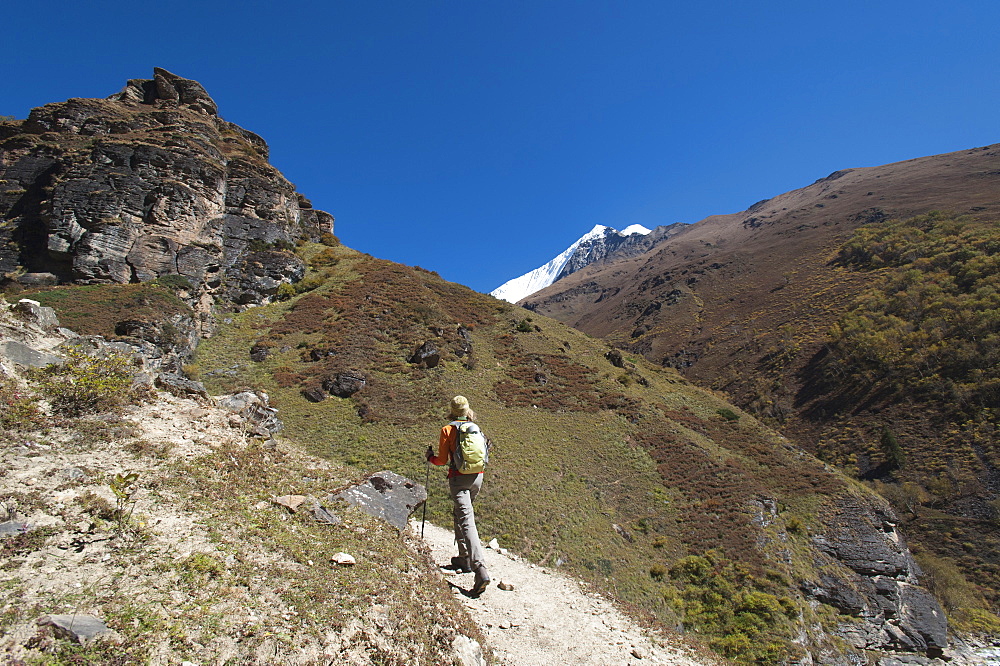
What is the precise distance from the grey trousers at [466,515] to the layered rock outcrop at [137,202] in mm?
30168

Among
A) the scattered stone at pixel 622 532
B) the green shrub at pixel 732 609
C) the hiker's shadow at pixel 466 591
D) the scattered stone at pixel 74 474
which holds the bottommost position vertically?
→ the green shrub at pixel 732 609

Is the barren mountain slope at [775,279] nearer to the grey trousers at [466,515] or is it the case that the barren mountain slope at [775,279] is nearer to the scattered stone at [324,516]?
the grey trousers at [466,515]

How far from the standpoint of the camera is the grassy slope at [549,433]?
15750mm

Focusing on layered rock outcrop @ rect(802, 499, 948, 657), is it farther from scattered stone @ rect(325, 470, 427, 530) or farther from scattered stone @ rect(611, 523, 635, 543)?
scattered stone @ rect(325, 470, 427, 530)

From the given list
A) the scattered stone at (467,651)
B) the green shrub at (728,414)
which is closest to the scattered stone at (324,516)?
the scattered stone at (467,651)

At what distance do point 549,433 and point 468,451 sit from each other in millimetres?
17488

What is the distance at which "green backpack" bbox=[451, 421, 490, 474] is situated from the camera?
654 centimetres

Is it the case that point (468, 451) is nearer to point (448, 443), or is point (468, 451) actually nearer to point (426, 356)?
point (448, 443)

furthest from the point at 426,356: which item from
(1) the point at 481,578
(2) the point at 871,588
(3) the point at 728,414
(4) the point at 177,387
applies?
(2) the point at 871,588

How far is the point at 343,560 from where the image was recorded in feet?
18.8

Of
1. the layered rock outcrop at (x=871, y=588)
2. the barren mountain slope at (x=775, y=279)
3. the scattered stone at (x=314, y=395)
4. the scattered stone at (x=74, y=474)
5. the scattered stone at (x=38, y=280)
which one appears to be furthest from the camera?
the barren mountain slope at (x=775, y=279)

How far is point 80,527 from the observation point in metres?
4.72

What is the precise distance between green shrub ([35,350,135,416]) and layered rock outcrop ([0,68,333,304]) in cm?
2256

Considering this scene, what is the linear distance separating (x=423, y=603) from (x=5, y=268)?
1373 inches
